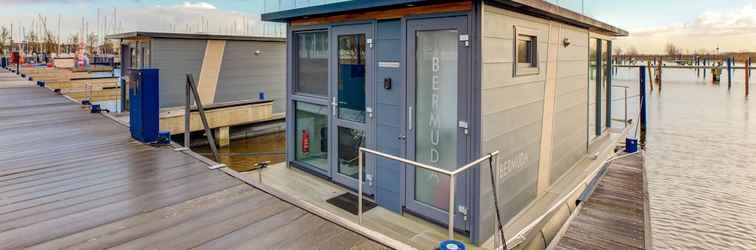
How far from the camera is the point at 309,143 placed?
20.7ft

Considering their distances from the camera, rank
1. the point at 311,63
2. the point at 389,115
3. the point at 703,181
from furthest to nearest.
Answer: the point at 703,181 → the point at 311,63 → the point at 389,115

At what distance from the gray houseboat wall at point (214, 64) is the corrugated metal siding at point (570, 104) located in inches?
360

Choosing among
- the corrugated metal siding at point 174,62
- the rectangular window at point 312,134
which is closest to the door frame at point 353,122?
the rectangular window at point 312,134

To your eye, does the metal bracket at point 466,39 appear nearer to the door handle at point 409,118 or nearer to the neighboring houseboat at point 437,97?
the neighboring houseboat at point 437,97

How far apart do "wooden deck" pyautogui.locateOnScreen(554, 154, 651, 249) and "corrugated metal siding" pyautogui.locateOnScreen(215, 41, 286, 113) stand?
10151mm

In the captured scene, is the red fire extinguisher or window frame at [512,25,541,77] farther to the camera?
the red fire extinguisher

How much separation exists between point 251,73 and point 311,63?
24.7 feet

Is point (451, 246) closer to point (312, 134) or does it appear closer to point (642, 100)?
point (312, 134)

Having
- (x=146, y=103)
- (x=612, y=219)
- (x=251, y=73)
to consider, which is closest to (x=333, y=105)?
(x=146, y=103)

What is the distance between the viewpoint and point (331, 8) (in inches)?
203

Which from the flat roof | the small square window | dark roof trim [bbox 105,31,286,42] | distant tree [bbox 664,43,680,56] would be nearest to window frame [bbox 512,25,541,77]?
the small square window

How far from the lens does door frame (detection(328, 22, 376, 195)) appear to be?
5023mm

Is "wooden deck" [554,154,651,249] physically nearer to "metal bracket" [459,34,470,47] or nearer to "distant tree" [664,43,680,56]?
"metal bracket" [459,34,470,47]

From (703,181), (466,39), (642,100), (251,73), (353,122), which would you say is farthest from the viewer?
(251,73)
